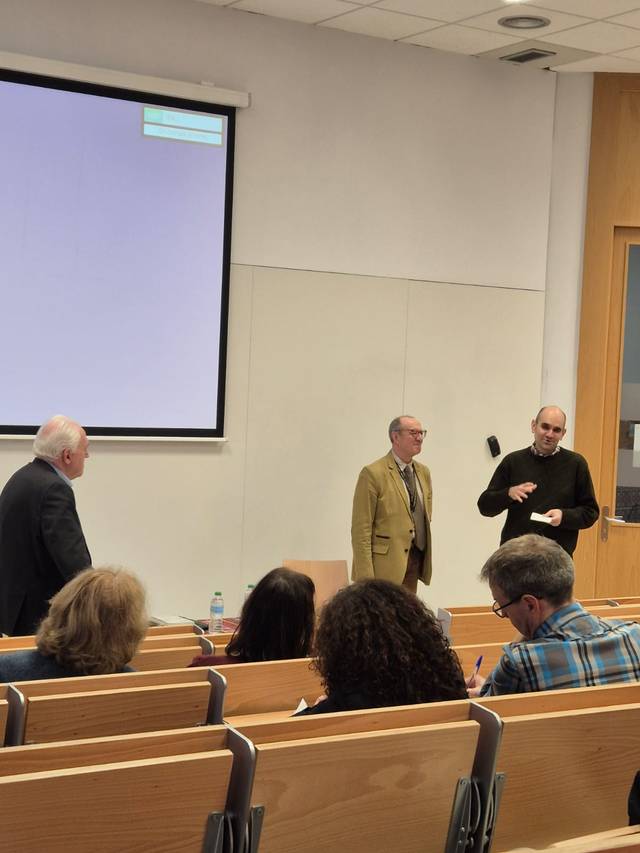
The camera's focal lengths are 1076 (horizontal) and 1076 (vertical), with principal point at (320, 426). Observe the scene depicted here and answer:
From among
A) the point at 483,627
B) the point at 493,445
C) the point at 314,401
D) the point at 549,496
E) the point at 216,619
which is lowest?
the point at 216,619

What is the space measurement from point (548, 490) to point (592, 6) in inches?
109

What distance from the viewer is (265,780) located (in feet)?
6.72

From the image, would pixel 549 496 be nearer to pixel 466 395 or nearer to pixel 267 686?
pixel 466 395

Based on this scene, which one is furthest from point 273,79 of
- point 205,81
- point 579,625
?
point 579,625

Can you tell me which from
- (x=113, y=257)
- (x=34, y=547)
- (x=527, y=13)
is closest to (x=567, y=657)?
(x=34, y=547)

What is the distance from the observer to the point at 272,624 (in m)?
3.38

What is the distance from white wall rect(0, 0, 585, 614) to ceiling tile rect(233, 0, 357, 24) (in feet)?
0.39

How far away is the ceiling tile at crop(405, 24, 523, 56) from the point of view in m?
6.76

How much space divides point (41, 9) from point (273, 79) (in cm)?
148

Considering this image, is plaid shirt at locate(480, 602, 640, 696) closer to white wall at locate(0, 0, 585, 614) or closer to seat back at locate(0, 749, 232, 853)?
seat back at locate(0, 749, 232, 853)


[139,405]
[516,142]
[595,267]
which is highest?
[516,142]

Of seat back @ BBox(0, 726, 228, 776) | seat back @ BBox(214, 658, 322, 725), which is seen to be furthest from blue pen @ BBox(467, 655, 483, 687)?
seat back @ BBox(0, 726, 228, 776)

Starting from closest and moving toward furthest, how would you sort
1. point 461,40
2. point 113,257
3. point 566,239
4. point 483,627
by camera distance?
point 483,627
point 113,257
point 461,40
point 566,239

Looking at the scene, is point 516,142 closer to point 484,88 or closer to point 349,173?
point 484,88
